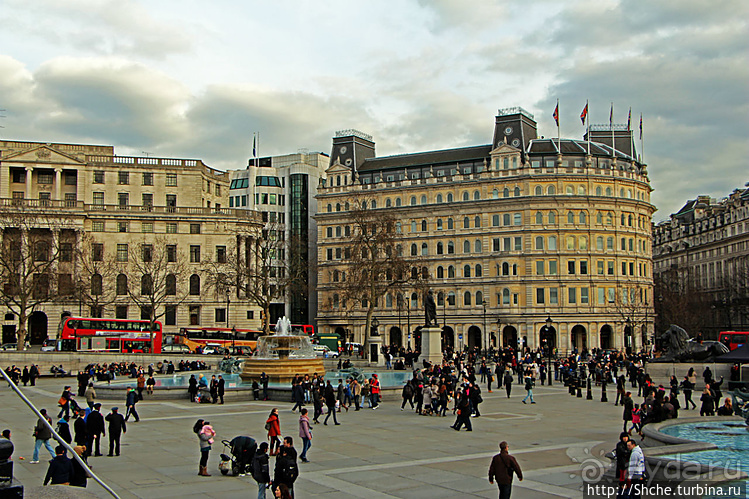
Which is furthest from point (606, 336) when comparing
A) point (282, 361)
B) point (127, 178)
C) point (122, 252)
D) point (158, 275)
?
point (127, 178)

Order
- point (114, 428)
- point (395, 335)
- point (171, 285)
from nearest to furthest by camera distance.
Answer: point (114, 428) < point (171, 285) < point (395, 335)

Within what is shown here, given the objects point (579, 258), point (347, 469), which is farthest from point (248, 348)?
point (347, 469)

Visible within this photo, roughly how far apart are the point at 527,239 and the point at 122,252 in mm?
47019

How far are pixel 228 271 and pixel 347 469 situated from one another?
64.2 m

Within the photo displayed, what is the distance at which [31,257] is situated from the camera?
2391 inches

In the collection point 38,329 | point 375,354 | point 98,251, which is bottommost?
point 375,354

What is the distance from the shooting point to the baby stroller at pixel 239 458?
15.6m

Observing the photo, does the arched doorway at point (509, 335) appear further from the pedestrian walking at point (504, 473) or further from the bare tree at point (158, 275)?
the pedestrian walking at point (504, 473)

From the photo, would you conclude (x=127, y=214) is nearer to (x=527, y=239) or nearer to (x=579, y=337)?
(x=527, y=239)

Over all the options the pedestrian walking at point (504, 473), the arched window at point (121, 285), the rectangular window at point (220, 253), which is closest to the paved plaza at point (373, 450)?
the pedestrian walking at point (504, 473)

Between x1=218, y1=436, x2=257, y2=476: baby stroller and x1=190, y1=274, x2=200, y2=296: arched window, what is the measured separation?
6955 cm

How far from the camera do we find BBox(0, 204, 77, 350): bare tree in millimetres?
59531

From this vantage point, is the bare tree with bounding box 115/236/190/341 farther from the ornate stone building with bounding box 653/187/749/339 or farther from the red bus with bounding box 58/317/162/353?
the ornate stone building with bounding box 653/187/749/339

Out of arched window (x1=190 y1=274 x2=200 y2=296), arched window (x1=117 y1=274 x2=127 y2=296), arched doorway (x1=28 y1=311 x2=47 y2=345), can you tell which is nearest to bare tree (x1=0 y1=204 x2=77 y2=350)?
arched doorway (x1=28 y1=311 x2=47 y2=345)
